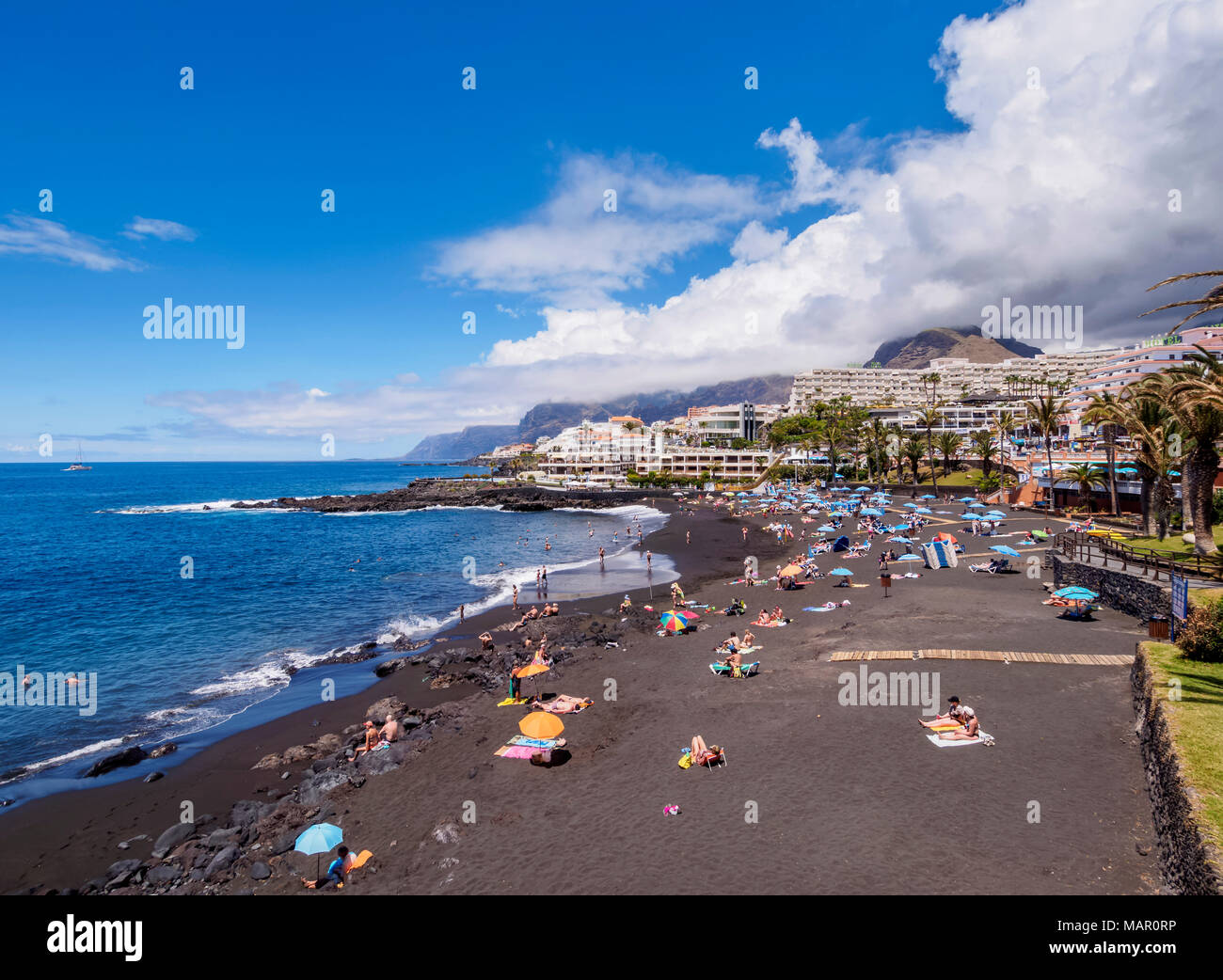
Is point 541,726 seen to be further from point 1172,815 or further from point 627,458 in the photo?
point 627,458

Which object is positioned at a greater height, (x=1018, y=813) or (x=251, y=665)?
(x=1018, y=813)

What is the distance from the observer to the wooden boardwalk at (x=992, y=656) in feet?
59.0

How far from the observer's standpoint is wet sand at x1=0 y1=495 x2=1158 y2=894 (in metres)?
10.1

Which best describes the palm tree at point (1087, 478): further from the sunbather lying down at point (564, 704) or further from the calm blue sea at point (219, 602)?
the sunbather lying down at point (564, 704)

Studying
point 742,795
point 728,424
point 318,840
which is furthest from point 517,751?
point 728,424

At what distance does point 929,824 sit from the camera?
10953 millimetres

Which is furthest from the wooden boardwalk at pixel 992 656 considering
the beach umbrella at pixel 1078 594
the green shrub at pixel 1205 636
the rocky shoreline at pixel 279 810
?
the rocky shoreline at pixel 279 810

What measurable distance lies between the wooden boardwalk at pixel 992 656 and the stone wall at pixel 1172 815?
16.9 feet

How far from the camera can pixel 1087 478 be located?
47.9 metres

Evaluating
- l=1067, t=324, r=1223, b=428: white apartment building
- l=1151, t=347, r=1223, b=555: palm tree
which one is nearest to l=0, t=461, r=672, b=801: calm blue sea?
l=1151, t=347, r=1223, b=555: palm tree

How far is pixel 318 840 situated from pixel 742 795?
8713mm

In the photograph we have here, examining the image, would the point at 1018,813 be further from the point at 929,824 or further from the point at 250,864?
the point at 250,864

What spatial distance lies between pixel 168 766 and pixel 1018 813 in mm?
22037
